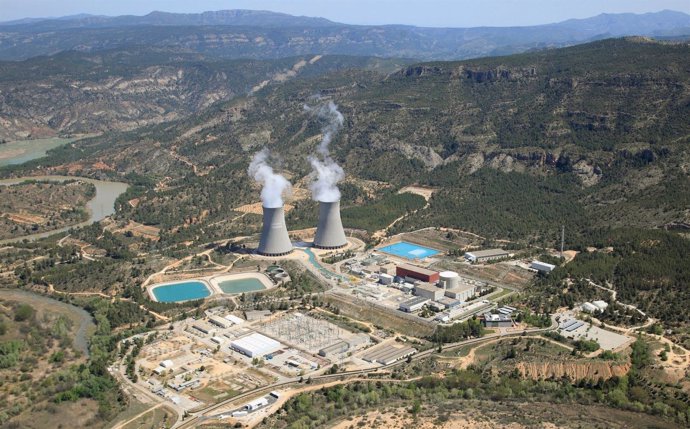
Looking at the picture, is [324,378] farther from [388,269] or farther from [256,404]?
[388,269]

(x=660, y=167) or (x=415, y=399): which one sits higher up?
(x=660, y=167)

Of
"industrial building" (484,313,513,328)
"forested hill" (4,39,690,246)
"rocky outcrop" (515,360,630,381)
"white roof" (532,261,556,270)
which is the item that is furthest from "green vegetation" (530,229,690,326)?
"rocky outcrop" (515,360,630,381)

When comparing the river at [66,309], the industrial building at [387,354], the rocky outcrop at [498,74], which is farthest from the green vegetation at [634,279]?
the rocky outcrop at [498,74]

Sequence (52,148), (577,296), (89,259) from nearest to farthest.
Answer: (577,296) → (89,259) → (52,148)

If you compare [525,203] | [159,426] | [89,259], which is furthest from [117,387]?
[525,203]

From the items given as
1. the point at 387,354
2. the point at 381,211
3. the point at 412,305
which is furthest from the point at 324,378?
the point at 381,211

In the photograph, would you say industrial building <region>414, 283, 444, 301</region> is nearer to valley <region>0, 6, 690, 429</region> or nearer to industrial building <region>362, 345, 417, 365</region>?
valley <region>0, 6, 690, 429</region>

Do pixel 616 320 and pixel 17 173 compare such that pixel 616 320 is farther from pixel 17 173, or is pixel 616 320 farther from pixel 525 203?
pixel 17 173
